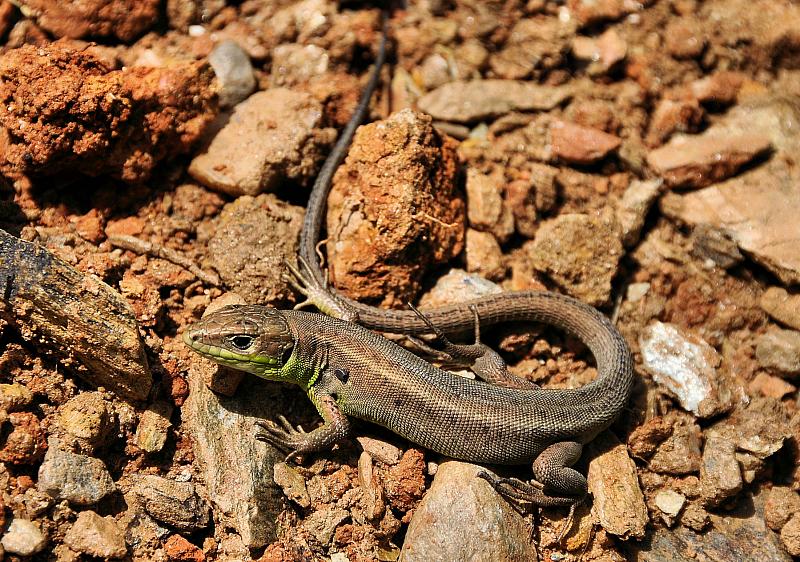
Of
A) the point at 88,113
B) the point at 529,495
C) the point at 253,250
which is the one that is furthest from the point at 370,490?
the point at 88,113

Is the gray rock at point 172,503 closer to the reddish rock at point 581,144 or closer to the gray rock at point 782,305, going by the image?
the reddish rock at point 581,144

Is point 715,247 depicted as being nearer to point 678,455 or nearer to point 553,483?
point 678,455

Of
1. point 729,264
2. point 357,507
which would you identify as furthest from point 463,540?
point 729,264

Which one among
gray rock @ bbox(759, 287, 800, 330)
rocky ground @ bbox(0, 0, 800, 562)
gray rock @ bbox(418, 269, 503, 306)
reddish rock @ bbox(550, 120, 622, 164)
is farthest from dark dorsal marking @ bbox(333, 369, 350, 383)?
gray rock @ bbox(759, 287, 800, 330)

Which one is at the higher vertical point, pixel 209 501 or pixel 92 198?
pixel 92 198

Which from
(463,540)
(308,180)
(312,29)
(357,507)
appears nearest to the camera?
(463,540)

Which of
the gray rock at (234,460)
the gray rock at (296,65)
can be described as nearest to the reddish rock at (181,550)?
the gray rock at (234,460)

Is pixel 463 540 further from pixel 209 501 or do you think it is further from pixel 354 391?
pixel 209 501
